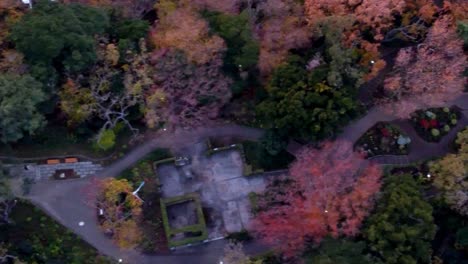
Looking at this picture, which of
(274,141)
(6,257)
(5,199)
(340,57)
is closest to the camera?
(5,199)

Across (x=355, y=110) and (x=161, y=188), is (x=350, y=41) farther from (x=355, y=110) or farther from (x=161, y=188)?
(x=161, y=188)

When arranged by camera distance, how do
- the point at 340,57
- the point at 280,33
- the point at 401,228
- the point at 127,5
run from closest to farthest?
the point at 401,228
the point at 340,57
the point at 280,33
the point at 127,5

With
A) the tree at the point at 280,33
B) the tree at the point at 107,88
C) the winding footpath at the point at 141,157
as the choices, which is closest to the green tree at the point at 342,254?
the winding footpath at the point at 141,157

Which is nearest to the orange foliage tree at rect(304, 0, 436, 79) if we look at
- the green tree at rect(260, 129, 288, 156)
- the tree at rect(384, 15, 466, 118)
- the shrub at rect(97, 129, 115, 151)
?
the tree at rect(384, 15, 466, 118)

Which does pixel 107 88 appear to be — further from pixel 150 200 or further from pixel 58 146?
pixel 150 200

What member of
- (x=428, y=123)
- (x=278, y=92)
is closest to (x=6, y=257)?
(x=278, y=92)

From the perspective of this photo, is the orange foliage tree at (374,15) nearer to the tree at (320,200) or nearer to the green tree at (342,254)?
the tree at (320,200)

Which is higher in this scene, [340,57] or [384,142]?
[340,57]
